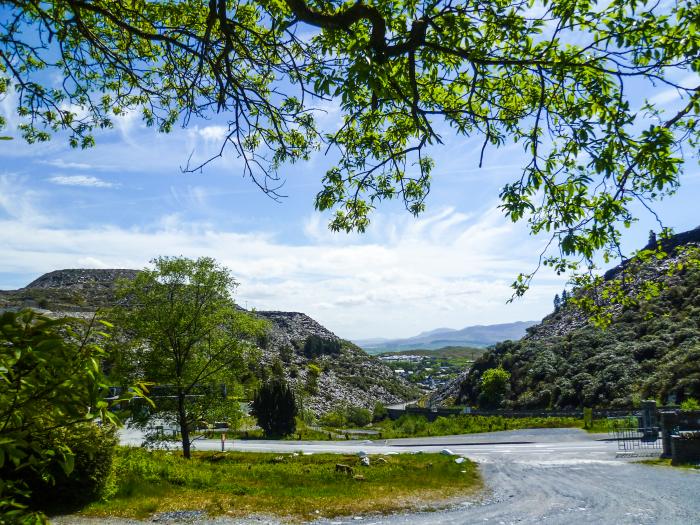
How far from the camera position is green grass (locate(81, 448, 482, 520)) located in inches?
504

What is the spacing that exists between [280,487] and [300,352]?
117 m

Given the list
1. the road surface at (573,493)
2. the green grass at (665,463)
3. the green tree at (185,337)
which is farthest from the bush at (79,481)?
the green grass at (665,463)

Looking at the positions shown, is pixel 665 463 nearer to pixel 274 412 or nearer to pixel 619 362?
pixel 619 362

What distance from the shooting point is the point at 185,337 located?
2638 centimetres

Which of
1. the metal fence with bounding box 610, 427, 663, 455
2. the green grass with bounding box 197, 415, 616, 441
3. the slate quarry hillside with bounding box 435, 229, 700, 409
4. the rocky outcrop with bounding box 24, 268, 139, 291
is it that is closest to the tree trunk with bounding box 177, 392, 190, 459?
the green grass with bounding box 197, 415, 616, 441

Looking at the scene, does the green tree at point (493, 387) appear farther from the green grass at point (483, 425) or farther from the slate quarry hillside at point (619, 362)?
the green grass at point (483, 425)

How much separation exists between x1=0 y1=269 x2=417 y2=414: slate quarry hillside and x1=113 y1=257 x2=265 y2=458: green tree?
5823 centimetres

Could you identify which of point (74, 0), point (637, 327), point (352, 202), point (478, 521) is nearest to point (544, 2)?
point (352, 202)

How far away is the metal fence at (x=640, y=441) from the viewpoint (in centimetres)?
2128

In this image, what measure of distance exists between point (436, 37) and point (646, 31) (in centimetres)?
220

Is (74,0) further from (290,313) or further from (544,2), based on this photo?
(290,313)

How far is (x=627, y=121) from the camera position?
212 inches

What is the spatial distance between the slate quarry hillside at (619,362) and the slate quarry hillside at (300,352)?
37083 millimetres

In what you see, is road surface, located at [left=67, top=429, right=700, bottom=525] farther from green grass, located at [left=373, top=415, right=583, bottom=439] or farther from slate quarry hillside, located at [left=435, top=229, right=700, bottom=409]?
slate quarry hillside, located at [left=435, top=229, right=700, bottom=409]
